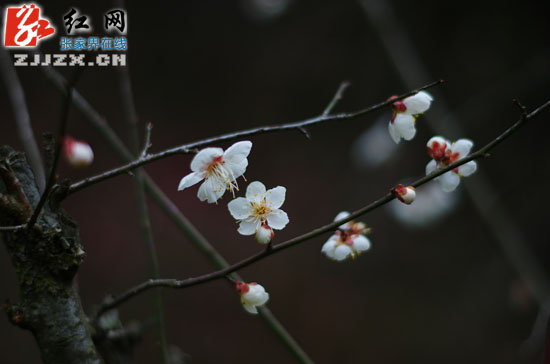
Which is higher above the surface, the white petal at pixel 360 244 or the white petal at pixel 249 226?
the white petal at pixel 249 226

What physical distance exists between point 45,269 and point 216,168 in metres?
0.25

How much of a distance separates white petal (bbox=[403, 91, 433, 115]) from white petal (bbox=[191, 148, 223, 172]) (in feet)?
0.92

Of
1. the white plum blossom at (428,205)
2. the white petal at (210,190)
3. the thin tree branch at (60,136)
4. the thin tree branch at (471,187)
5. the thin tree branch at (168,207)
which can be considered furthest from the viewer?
the white plum blossom at (428,205)

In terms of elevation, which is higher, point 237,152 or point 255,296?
point 237,152

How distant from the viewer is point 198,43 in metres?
3.83

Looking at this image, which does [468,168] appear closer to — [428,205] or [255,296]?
[255,296]

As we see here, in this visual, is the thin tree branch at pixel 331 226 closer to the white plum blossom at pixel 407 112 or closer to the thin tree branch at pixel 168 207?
the white plum blossom at pixel 407 112

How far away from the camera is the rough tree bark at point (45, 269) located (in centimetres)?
58

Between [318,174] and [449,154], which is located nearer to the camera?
[449,154]

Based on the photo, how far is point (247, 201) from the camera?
637mm

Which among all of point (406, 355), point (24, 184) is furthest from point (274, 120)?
point (24, 184)

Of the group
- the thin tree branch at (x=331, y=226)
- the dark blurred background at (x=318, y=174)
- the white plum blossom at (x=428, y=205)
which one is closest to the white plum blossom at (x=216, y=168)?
the thin tree branch at (x=331, y=226)

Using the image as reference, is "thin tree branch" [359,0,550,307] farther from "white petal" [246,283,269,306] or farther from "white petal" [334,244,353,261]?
"white petal" [246,283,269,306]

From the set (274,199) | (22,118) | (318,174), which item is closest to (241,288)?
(274,199)
